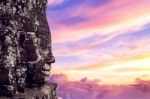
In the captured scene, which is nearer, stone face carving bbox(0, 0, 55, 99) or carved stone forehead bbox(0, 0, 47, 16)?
stone face carving bbox(0, 0, 55, 99)

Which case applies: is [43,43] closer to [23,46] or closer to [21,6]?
[23,46]

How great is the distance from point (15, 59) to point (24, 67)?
2641 mm

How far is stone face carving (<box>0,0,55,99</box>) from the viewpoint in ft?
228

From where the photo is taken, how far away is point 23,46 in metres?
72.9

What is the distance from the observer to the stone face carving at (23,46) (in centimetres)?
6950

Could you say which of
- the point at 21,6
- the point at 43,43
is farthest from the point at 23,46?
the point at 21,6

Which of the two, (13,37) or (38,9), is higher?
(38,9)

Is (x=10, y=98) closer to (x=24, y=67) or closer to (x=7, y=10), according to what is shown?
(x=24, y=67)

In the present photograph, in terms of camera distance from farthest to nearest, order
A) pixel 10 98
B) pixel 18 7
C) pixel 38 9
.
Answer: pixel 38 9, pixel 18 7, pixel 10 98

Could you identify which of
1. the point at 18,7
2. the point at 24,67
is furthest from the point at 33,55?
the point at 18,7

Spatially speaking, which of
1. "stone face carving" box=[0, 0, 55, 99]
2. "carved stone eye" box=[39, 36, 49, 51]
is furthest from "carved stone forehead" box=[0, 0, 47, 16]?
"carved stone eye" box=[39, 36, 49, 51]

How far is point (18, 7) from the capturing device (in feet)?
240

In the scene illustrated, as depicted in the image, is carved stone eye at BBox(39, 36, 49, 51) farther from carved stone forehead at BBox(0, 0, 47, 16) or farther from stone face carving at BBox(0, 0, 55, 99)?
carved stone forehead at BBox(0, 0, 47, 16)

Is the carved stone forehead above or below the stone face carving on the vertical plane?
above
